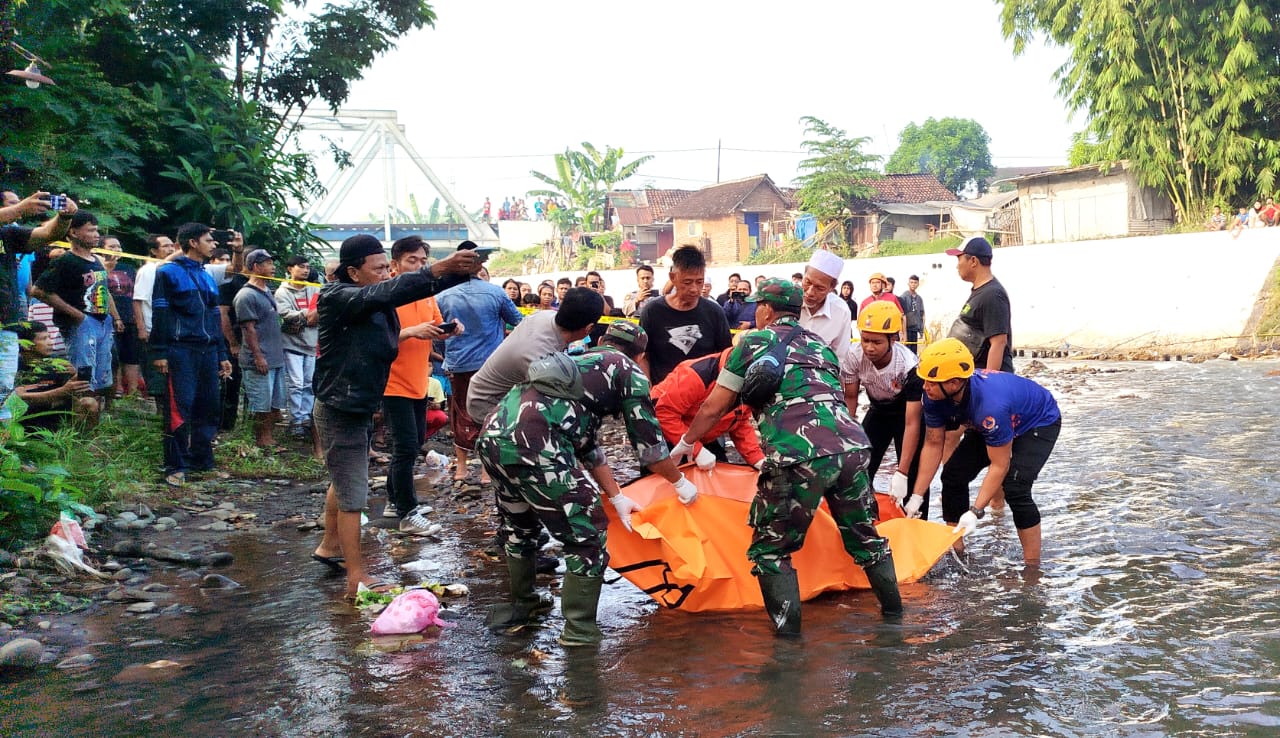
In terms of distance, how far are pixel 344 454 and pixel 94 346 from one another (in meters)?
4.35

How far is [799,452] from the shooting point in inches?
179

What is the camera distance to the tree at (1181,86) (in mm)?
26484

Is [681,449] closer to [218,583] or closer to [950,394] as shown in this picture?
[950,394]

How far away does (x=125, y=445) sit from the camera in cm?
830

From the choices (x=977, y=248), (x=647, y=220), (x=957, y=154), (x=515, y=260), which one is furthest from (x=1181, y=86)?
(x=515, y=260)

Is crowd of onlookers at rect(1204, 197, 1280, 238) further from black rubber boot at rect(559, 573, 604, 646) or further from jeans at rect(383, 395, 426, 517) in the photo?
black rubber boot at rect(559, 573, 604, 646)

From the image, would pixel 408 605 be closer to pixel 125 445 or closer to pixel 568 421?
pixel 568 421

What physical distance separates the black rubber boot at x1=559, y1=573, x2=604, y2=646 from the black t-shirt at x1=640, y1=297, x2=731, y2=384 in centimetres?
217

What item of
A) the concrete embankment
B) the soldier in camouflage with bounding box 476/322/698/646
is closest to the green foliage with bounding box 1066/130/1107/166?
the concrete embankment

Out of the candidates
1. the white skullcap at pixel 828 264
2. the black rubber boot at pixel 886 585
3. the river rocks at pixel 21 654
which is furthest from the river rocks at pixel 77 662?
the white skullcap at pixel 828 264

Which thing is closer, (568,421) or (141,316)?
(568,421)

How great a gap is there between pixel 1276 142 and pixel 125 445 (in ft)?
95.7

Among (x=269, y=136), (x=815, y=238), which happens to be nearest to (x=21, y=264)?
(x=269, y=136)

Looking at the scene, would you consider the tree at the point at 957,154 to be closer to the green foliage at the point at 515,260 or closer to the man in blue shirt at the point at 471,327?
the green foliage at the point at 515,260
